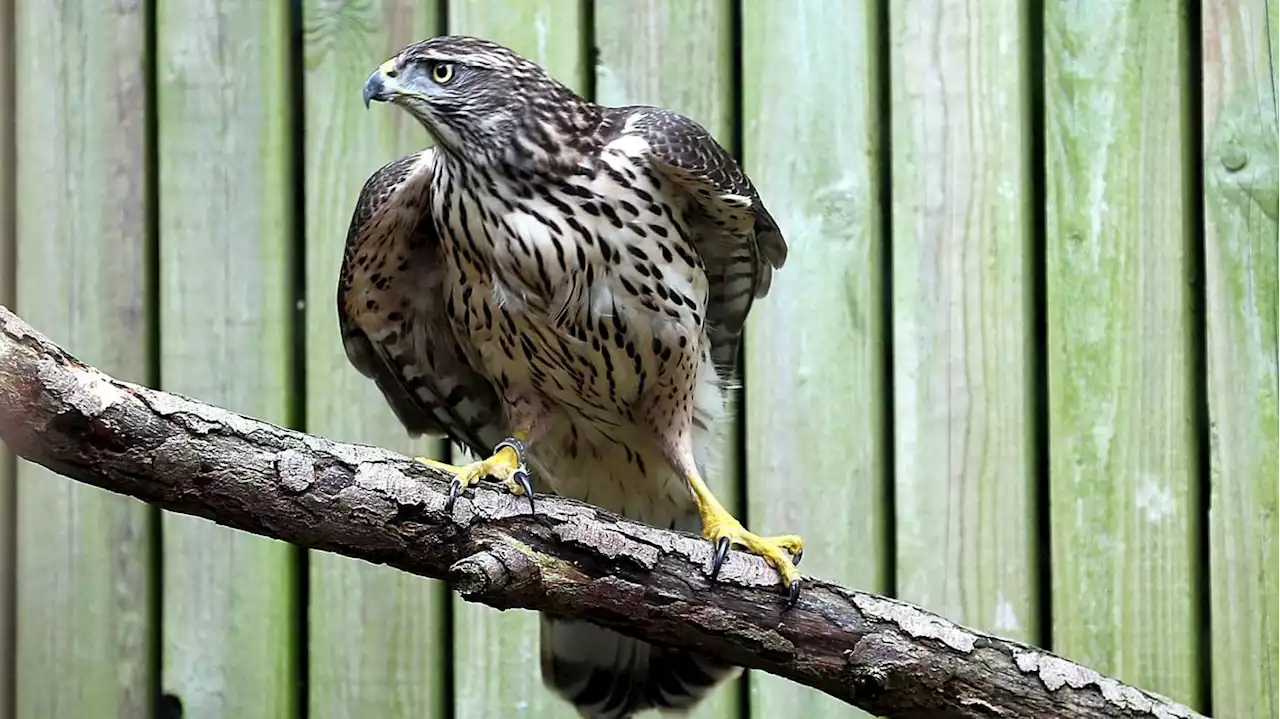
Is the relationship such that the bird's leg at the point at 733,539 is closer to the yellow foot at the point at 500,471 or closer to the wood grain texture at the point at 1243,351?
the yellow foot at the point at 500,471

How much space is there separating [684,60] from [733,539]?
3.44 ft

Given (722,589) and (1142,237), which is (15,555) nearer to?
(722,589)

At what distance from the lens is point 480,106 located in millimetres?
2551

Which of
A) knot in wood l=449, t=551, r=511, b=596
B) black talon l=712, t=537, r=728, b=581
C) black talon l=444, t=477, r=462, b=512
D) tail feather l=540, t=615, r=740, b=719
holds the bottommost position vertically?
tail feather l=540, t=615, r=740, b=719

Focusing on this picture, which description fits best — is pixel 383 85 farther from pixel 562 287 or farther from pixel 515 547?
pixel 515 547

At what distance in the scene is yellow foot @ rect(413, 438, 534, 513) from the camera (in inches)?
80.8

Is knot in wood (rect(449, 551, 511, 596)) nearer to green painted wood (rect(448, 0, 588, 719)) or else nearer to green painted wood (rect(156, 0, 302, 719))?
green painted wood (rect(448, 0, 588, 719))

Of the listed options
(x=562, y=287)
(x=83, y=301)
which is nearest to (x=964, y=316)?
(x=562, y=287)

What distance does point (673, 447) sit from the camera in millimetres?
2797

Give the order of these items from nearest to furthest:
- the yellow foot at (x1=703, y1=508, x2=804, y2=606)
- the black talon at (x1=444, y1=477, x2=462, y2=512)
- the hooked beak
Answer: the black talon at (x1=444, y1=477, x2=462, y2=512), the yellow foot at (x1=703, y1=508, x2=804, y2=606), the hooked beak

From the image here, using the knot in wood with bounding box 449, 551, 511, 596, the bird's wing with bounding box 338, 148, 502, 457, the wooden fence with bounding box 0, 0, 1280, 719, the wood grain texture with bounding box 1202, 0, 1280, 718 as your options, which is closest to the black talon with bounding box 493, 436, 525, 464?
the bird's wing with bounding box 338, 148, 502, 457

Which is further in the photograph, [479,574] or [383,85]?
[383,85]

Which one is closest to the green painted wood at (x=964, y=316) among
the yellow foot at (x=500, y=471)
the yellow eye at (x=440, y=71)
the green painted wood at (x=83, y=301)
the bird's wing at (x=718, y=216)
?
the bird's wing at (x=718, y=216)

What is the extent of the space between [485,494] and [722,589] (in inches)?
15.5
